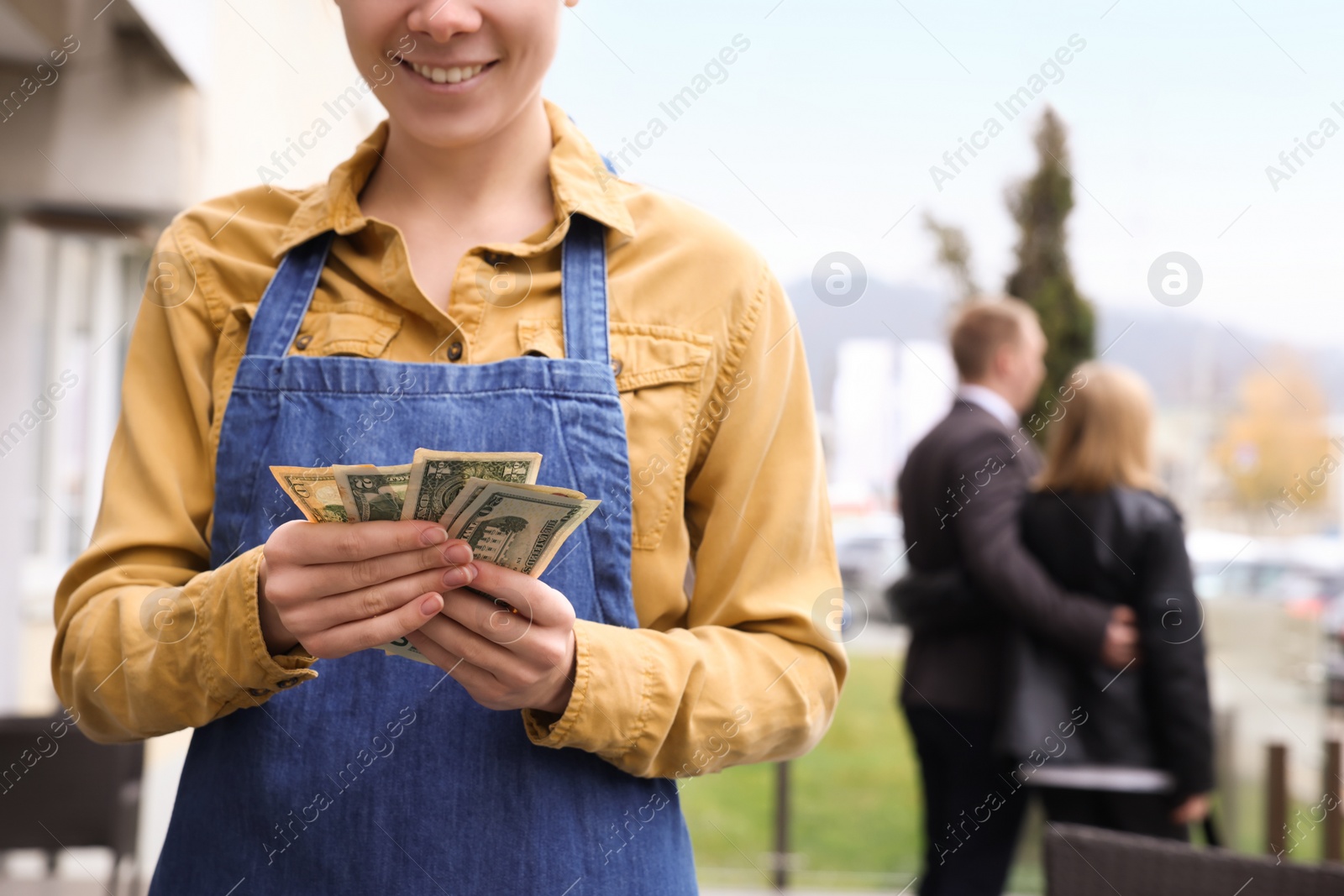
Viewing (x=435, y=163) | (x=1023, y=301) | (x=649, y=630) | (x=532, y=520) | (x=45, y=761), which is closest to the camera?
(x=532, y=520)

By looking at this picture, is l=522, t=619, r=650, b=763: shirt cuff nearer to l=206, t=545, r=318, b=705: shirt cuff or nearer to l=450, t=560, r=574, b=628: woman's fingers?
l=450, t=560, r=574, b=628: woman's fingers

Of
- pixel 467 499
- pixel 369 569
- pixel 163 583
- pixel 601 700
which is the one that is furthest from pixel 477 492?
pixel 163 583

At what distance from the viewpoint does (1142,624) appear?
9.21 ft

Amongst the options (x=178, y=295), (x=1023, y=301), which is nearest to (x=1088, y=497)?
(x=1023, y=301)

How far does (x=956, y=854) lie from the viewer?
3.07 metres

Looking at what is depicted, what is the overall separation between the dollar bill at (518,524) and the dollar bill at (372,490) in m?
0.05

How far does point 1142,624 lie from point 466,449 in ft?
7.56

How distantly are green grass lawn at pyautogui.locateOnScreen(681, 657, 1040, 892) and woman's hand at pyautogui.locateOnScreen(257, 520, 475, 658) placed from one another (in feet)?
13.4

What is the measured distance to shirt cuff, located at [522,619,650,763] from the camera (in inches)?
35.5

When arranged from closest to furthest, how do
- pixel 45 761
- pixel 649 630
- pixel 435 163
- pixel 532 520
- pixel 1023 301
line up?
pixel 532 520
pixel 649 630
pixel 435 163
pixel 45 761
pixel 1023 301

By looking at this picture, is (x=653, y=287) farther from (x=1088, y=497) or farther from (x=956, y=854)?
(x=956, y=854)

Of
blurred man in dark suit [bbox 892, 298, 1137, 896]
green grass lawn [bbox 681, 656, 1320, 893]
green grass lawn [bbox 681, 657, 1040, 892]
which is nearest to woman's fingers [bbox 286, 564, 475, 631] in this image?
blurred man in dark suit [bbox 892, 298, 1137, 896]

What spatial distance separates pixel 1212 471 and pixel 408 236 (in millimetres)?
4331

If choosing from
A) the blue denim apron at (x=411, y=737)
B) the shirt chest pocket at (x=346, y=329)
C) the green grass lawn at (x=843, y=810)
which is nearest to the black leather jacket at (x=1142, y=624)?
the green grass lawn at (x=843, y=810)
